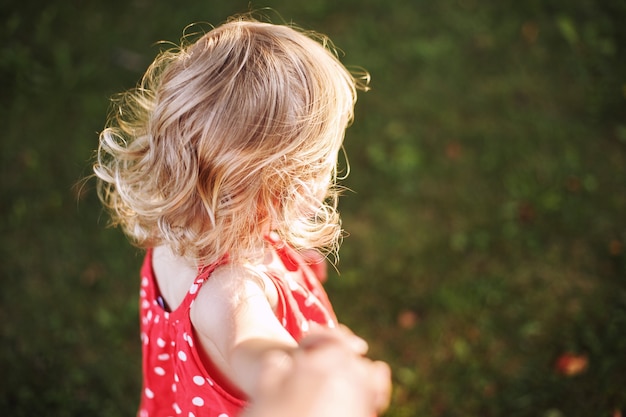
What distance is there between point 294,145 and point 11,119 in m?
2.69

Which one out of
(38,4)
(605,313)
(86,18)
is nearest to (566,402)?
(605,313)

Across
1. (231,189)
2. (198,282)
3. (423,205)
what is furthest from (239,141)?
(423,205)

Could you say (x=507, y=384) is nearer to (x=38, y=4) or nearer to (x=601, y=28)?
(x=601, y=28)

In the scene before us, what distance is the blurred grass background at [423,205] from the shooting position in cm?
251

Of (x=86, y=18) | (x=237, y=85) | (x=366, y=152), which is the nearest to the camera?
(x=237, y=85)

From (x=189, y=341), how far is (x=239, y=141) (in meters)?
0.51

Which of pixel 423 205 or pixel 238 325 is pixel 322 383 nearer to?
pixel 238 325

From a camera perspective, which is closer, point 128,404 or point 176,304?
point 176,304

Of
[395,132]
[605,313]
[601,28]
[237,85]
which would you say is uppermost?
[237,85]

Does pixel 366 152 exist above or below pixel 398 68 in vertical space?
below

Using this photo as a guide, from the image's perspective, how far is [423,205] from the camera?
3084mm

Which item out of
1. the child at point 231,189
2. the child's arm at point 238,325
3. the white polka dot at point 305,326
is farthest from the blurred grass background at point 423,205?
the child's arm at point 238,325

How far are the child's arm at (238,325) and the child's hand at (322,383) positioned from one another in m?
0.18

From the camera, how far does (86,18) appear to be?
375cm
